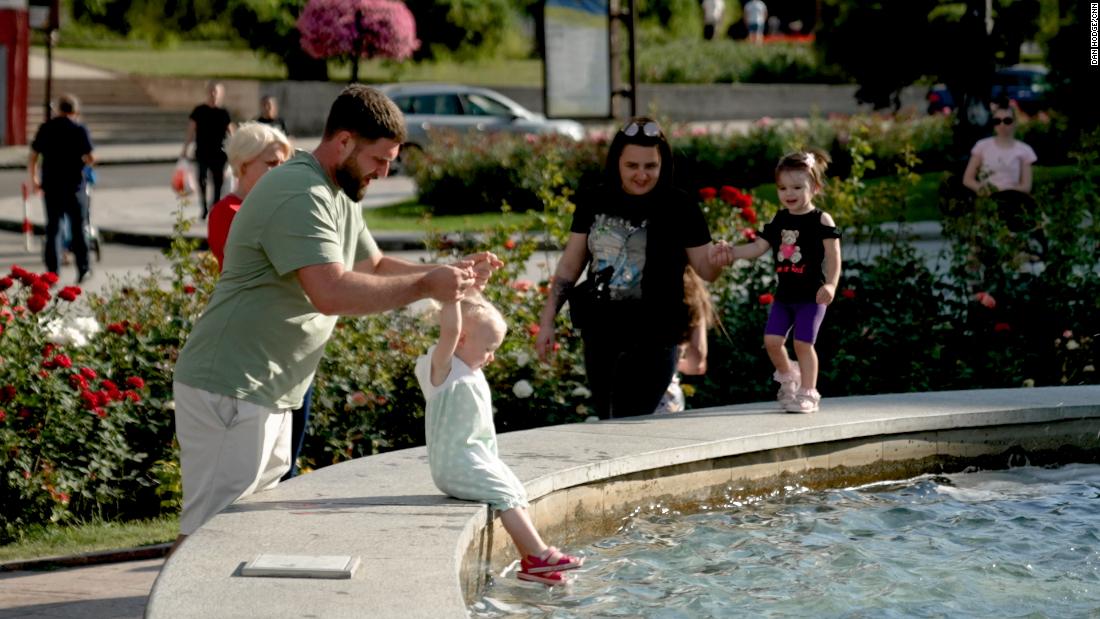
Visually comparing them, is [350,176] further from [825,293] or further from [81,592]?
[825,293]

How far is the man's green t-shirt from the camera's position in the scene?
15.9ft

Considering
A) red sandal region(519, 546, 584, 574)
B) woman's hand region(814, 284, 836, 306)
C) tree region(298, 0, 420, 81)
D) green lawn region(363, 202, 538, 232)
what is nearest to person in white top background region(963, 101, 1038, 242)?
woman's hand region(814, 284, 836, 306)

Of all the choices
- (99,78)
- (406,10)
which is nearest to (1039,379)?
(406,10)

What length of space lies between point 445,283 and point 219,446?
881 millimetres

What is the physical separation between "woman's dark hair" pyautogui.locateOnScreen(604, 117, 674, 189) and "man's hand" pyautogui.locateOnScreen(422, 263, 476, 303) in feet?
5.10

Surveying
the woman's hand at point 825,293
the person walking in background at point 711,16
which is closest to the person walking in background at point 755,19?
the person walking in background at point 711,16

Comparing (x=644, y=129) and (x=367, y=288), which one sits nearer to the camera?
(x=367, y=288)

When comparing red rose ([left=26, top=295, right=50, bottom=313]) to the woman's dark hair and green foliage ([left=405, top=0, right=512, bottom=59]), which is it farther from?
green foliage ([left=405, top=0, right=512, bottom=59])

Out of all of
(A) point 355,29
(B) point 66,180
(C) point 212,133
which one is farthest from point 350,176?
(A) point 355,29

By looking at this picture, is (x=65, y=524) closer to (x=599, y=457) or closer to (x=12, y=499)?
(x=12, y=499)

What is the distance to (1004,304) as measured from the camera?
8.69 m

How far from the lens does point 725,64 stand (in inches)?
1885

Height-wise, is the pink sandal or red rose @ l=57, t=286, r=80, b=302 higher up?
red rose @ l=57, t=286, r=80, b=302

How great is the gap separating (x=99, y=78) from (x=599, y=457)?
121 ft
